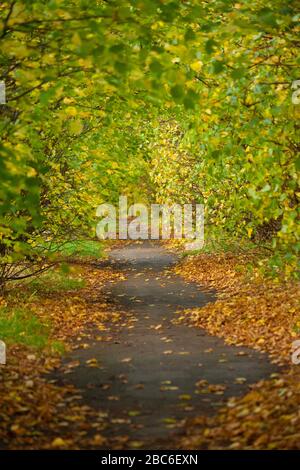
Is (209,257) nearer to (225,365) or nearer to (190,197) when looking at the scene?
(190,197)

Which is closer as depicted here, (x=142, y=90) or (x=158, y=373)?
(x=158, y=373)

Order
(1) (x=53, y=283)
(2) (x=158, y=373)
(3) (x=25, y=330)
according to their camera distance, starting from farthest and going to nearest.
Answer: (1) (x=53, y=283), (3) (x=25, y=330), (2) (x=158, y=373)

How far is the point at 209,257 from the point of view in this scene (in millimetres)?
20812

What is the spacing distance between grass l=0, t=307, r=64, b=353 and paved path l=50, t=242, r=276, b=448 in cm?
61

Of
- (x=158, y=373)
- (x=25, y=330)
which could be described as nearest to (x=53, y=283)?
(x=25, y=330)

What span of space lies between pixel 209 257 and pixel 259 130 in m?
12.3

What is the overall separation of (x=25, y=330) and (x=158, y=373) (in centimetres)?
306

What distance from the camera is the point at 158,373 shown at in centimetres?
870

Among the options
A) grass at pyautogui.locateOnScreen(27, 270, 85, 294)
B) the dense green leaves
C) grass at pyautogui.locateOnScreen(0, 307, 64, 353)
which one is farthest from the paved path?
grass at pyautogui.locateOnScreen(27, 270, 85, 294)

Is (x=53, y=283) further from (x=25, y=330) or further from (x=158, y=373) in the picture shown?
(x=158, y=373)

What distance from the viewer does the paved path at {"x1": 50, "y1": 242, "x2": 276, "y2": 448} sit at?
6.95 metres

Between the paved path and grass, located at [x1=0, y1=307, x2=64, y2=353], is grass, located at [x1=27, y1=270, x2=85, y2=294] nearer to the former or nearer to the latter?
the paved path
